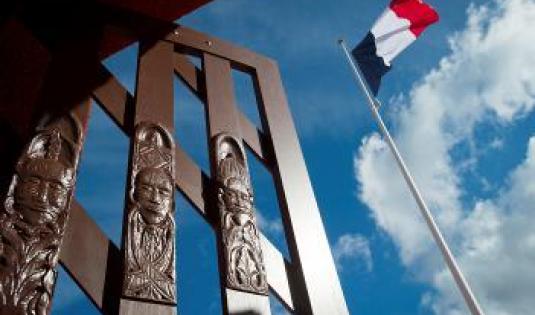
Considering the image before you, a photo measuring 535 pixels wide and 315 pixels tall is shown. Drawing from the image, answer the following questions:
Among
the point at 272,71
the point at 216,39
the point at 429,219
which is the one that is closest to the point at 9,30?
the point at 216,39

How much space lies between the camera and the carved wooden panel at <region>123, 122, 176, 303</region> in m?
1.51

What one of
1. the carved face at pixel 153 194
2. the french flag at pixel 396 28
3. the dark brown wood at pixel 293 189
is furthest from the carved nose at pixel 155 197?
the french flag at pixel 396 28

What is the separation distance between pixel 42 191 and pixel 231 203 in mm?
675

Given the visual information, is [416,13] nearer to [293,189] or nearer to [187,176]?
[293,189]

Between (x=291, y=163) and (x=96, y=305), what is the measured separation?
3.78 ft

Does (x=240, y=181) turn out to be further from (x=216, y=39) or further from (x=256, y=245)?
(x=216, y=39)

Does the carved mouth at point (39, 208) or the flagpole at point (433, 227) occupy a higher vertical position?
the flagpole at point (433, 227)

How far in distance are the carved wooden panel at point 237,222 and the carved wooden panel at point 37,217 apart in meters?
0.54

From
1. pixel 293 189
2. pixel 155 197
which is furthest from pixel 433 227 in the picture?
pixel 155 197

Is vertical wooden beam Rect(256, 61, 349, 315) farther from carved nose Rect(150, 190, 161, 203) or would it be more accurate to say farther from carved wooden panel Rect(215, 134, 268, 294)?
Answer: carved nose Rect(150, 190, 161, 203)

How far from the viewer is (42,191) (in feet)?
5.08

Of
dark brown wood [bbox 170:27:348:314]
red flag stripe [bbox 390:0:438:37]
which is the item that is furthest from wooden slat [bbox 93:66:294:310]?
red flag stripe [bbox 390:0:438:37]

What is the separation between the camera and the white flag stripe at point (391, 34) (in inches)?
227

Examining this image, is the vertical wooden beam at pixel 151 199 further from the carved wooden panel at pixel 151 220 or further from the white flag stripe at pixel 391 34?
the white flag stripe at pixel 391 34
